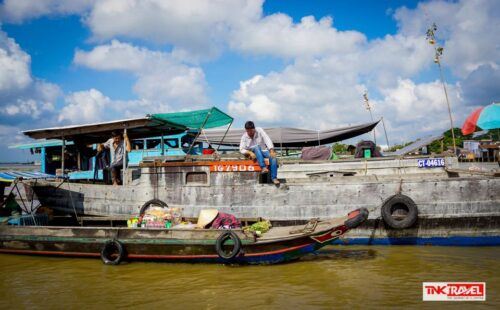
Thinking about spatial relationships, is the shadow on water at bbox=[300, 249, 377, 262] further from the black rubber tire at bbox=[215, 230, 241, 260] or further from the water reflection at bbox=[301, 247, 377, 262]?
the black rubber tire at bbox=[215, 230, 241, 260]

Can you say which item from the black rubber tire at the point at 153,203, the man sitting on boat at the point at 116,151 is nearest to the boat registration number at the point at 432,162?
the black rubber tire at the point at 153,203

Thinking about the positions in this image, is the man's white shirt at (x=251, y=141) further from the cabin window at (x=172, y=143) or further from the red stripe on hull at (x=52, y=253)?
the cabin window at (x=172, y=143)

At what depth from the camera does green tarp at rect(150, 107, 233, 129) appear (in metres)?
10.5

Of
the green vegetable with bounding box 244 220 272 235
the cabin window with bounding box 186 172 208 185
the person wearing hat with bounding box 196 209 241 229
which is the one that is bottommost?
the green vegetable with bounding box 244 220 272 235

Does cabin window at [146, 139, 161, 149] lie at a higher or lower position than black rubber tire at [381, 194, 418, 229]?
higher

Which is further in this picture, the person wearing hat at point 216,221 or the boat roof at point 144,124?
the boat roof at point 144,124

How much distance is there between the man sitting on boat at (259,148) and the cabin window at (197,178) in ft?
4.67

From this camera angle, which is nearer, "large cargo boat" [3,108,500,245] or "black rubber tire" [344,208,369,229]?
"black rubber tire" [344,208,369,229]

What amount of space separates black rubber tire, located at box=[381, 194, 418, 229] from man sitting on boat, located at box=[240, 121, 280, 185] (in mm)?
2921

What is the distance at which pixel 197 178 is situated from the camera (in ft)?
32.8

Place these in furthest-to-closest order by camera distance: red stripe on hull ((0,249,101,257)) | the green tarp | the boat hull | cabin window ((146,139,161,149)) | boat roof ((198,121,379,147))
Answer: cabin window ((146,139,161,149))
boat roof ((198,121,379,147))
the green tarp
the boat hull
red stripe on hull ((0,249,101,257))

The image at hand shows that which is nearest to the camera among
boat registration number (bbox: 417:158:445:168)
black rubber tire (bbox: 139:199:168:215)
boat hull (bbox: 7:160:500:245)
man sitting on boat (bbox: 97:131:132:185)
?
boat hull (bbox: 7:160:500:245)

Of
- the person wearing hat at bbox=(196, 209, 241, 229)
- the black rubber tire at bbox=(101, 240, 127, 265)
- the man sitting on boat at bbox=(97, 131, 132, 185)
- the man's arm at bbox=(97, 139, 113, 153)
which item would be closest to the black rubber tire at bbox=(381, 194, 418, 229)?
the person wearing hat at bbox=(196, 209, 241, 229)

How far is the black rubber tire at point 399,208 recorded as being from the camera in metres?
8.58
